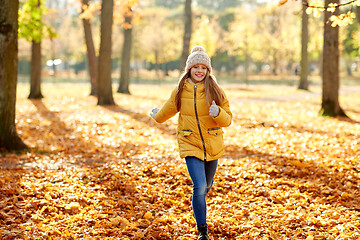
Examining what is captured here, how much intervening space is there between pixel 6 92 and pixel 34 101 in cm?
1210

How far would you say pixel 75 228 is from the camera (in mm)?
4582

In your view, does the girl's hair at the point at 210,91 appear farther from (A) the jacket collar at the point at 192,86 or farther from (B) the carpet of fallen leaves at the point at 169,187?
(B) the carpet of fallen leaves at the point at 169,187

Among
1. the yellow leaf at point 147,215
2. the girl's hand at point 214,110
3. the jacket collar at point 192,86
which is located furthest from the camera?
the yellow leaf at point 147,215

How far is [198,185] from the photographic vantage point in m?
4.03

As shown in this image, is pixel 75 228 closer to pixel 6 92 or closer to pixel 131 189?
pixel 131 189

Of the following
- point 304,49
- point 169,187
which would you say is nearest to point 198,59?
point 169,187

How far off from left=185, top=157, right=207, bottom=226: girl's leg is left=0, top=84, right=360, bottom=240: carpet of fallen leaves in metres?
0.55

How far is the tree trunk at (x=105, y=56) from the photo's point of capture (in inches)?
641

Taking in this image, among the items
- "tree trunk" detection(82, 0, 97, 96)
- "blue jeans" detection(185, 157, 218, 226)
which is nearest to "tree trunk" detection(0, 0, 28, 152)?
"blue jeans" detection(185, 157, 218, 226)

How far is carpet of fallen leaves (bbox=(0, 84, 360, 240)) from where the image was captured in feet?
15.3

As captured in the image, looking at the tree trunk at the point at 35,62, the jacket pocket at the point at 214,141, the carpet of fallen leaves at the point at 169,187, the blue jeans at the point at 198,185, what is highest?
the tree trunk at the point at 35,62

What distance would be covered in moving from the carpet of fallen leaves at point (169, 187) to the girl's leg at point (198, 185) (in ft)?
1.80

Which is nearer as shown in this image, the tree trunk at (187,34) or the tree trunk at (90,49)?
the tree trunk at (187,34)

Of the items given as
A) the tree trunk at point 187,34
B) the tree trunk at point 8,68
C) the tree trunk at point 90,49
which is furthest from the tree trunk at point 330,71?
the tree trunk at point 90,49
